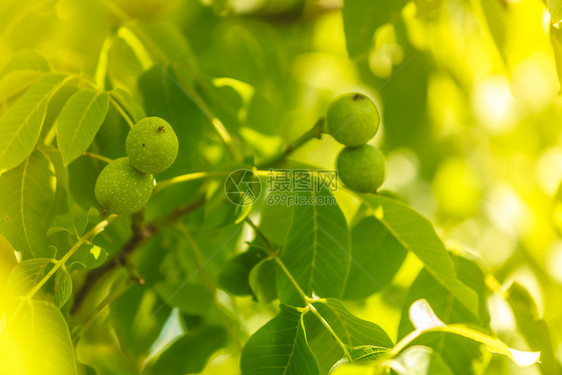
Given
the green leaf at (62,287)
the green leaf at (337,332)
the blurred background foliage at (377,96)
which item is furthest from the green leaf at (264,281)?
the green leaf at (62,287)

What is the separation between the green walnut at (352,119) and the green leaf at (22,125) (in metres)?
0.67

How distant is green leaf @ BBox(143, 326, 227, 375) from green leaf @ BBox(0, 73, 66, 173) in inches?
27.4

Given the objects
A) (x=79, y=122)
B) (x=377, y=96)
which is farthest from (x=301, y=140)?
(x=377, y=96)

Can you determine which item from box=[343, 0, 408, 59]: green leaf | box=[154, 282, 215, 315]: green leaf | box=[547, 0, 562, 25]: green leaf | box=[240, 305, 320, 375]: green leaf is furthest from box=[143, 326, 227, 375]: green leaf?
box=[547, 0, 562, 25]: green leaf

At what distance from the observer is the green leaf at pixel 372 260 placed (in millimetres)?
1433

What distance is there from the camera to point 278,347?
1.11 meters

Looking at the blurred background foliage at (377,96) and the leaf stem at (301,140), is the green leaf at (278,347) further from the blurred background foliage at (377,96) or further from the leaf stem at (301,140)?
the leaf stem at (301,140)

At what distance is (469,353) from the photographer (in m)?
1.36

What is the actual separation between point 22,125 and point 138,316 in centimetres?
74

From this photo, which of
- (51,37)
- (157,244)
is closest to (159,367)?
(157,244)

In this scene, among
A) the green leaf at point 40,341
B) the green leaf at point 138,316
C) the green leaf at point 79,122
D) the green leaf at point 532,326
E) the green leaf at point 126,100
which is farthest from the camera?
the green leaf at point 138,316

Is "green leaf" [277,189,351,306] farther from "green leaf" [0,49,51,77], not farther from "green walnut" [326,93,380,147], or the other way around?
"green leaf" [0,49,51,77]

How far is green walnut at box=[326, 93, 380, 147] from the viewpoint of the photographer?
135cm

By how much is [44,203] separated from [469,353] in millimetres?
1109
